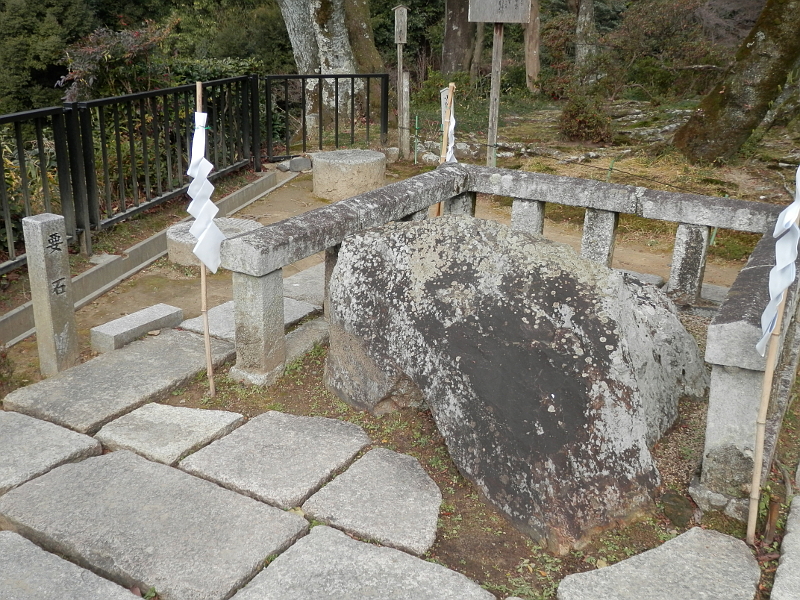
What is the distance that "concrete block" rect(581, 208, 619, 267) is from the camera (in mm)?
4914

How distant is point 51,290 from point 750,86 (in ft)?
25.4

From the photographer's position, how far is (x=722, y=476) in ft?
9.68

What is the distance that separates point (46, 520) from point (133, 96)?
444cm

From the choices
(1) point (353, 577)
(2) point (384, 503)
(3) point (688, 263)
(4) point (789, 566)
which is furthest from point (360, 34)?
(4) point (789, 566)

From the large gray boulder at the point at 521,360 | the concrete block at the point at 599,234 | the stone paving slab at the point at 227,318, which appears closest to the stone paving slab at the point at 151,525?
the large gray boulder at the point at 521,360

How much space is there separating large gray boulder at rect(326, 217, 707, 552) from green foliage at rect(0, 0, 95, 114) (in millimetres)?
13266

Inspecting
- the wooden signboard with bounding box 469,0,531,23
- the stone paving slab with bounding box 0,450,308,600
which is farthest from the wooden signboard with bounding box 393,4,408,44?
the stone paving slab with bounding box 0,450,308,600

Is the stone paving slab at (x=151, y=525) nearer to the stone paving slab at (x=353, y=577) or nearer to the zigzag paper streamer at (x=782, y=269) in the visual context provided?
the stone paving slab at (x=353, y=577)

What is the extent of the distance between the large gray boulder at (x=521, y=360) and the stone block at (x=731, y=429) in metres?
0.26

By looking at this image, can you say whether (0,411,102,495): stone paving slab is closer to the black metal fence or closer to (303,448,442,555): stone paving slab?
(303,448,442,555): stone paving slab

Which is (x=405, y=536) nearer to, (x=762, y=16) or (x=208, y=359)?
(x=208, y=359)

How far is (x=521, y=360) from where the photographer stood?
3049mm

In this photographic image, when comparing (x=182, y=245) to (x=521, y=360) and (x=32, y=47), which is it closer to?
(x=521, y=360)

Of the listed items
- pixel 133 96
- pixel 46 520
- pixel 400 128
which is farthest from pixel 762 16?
pixel 46 520
